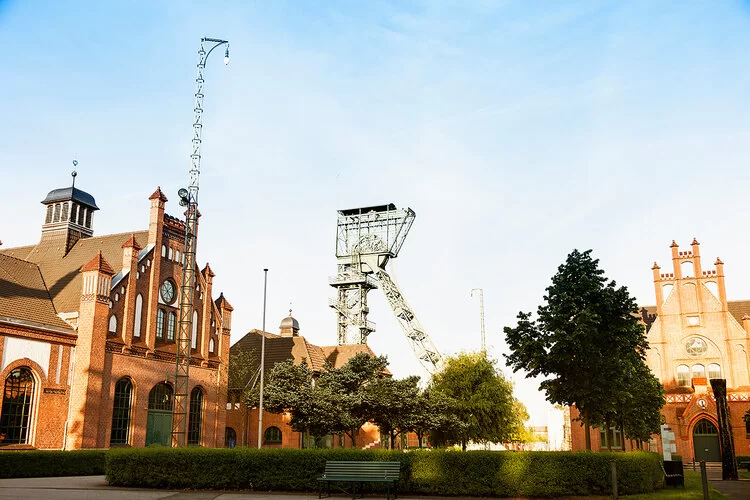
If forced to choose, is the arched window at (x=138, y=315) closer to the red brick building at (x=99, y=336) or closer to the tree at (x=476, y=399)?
the red brick building at (x=99, y=336)

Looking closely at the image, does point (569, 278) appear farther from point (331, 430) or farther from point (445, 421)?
point (331, 430)

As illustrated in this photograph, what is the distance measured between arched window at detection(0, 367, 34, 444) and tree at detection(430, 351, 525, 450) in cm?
2334

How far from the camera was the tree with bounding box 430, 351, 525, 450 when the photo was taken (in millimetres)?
42844

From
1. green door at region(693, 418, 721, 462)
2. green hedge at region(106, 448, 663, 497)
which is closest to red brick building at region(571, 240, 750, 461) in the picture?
green door at region(693, 418, 721, 462)

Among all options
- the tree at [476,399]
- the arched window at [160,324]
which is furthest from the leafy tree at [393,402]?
the arched window at [160,324]

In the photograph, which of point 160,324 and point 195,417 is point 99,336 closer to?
point 160,324

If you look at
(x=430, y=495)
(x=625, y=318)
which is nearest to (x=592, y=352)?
(x=625, y=318)

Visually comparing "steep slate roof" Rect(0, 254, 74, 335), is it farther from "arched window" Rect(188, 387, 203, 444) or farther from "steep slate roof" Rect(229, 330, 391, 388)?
"steep slate roof" Rect(229, 330, 391, 388)

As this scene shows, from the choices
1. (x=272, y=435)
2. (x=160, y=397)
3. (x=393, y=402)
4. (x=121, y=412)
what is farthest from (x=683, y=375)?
(x=121, y=412)

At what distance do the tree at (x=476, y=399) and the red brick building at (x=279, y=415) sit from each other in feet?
30.6

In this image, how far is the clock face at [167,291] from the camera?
42.7m

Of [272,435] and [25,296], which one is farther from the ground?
[25,296]

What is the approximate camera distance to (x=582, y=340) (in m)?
23.7

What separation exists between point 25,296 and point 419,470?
27508mm
